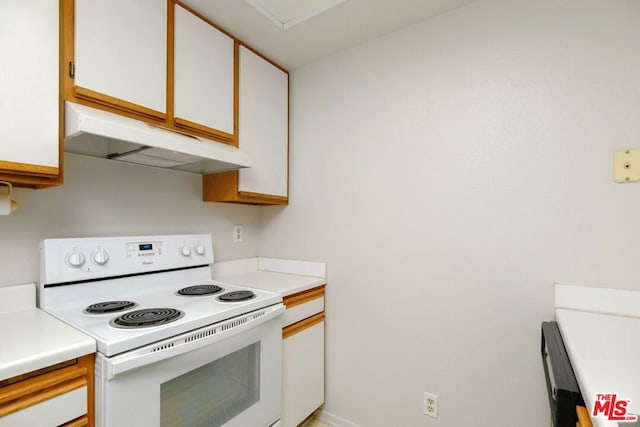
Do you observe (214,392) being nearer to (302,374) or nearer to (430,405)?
(302,374)

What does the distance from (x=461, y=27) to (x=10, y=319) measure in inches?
88.5

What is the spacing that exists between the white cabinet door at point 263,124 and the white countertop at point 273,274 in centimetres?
50

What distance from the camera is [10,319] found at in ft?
3.67

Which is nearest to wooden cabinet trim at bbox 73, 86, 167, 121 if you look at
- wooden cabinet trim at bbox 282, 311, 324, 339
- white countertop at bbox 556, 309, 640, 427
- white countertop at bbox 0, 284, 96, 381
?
white countertop at bbox 0, 284, 96, 381

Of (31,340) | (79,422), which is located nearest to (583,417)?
(79,422)

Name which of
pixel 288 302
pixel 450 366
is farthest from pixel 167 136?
pixel 450 366

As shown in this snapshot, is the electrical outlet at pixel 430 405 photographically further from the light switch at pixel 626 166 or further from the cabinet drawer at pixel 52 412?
the cabinet drawer at pixel 52 412

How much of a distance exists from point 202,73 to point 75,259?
1024 millimetres

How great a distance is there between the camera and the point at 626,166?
122cm

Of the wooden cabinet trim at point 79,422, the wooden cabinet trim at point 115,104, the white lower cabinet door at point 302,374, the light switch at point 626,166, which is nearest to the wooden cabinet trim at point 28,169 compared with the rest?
the wooden cabinet trim at point 115,104

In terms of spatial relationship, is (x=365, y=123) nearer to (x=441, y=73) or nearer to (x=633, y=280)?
(x=441, y=73)

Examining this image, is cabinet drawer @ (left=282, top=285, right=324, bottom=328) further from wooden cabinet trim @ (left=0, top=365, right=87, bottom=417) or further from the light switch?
the light switch

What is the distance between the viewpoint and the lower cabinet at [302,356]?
168cm

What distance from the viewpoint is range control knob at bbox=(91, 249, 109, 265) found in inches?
54.2
